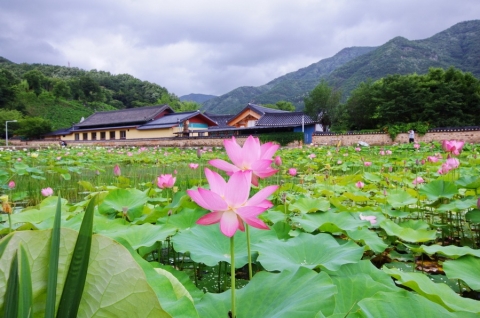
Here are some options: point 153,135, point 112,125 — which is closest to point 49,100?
point 112,125

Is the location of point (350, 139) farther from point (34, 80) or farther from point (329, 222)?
point (34, 80)

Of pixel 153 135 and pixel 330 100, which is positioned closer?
pixel 153 135

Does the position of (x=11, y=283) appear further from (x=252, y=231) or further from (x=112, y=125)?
(x=112, y=125)

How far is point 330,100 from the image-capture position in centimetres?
3042

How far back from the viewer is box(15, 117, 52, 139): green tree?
25016 mm

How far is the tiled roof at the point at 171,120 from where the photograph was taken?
21288 millimetres

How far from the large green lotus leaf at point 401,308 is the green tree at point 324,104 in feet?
98.7

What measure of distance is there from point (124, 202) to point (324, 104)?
3038 cm

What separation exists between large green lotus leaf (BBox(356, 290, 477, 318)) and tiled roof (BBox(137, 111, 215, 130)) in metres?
21.2

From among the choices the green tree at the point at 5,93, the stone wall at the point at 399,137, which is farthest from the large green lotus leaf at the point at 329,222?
the green tree at the point at 5,93

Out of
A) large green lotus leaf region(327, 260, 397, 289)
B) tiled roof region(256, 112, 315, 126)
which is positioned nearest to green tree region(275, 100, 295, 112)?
tiled roof region(256, 112, 315, 126)

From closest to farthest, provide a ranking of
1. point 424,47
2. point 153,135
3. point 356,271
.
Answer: point 356,271, point 153,135, point 424,47

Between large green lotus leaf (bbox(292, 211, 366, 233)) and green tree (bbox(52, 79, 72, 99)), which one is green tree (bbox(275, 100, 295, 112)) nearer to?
green tree (bbox(52, 79, 72, 99))

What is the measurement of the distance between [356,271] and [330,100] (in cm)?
3120
